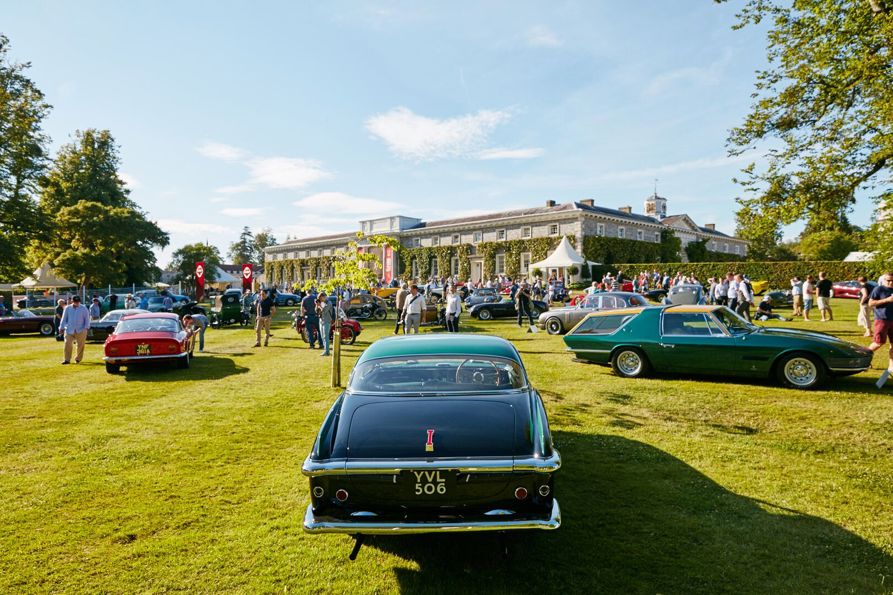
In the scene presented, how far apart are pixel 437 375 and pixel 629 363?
6.82 m

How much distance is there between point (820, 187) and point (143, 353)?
18512mm

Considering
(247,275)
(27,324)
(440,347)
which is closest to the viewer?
(440,347)

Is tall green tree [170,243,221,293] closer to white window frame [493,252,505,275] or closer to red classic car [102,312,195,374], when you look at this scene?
white window frame [493,252,505,275]

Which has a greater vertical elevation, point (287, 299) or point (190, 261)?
point (190, 261)

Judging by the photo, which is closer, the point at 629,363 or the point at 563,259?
the point at 629,363

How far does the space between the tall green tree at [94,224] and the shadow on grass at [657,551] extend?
39.5m

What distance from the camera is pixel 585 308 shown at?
17.4 meters

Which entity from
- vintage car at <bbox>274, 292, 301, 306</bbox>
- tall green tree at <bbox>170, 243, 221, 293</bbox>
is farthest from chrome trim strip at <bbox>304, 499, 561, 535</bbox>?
tall green tree at <bbox>170, 243, 221, 293</bbox>

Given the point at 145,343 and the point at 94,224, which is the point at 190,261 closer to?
the point at 94,224

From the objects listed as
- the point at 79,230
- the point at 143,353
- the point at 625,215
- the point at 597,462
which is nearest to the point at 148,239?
the point at 79,230

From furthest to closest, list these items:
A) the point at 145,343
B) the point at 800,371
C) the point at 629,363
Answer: the point at 145,343 < the point at 629,363 < the point at 800,371

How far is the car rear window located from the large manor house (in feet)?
111

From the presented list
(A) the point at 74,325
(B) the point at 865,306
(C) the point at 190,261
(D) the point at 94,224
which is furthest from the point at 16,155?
(C) the point at 190,261

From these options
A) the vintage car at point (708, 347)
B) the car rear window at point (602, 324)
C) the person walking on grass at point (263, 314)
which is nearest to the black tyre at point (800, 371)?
the vintage car at point (708, 347)
